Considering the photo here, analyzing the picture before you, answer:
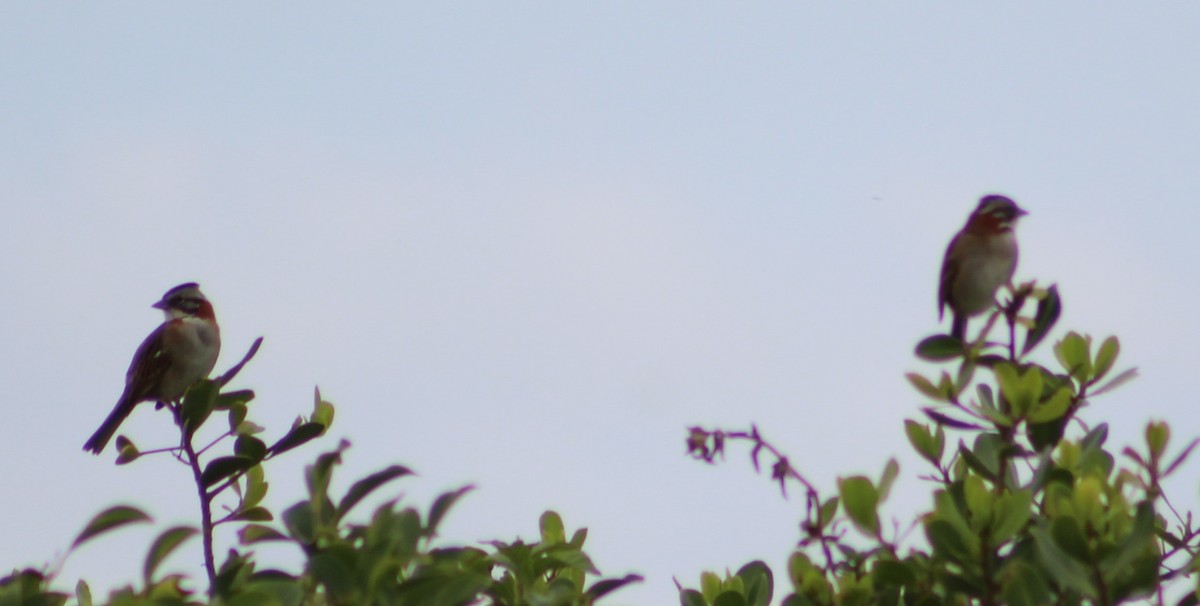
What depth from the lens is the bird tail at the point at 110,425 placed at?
7.90m

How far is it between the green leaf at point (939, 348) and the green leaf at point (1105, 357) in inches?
14.1

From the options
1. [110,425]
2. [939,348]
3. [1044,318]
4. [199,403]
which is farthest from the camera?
[110,425]

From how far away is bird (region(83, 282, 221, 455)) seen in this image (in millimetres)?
8116

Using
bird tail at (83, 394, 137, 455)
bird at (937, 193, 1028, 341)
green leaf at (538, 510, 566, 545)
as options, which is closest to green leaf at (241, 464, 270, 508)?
green leaf at (538, 510, 566, 545)

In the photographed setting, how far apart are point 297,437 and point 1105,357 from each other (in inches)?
80.3

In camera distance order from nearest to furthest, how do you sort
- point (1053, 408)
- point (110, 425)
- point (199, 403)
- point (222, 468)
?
point (1053, 408) → point (222, 468) → point (199, 403) → point (110, 425)

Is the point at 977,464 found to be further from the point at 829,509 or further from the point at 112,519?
the point at 112,519

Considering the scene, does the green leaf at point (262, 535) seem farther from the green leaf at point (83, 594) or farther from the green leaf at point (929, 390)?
the green leaf at point (929, 390)

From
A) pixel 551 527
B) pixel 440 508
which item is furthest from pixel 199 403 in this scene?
pixel 440 508

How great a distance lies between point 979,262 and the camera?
657 cm

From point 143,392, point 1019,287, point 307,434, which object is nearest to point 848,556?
point 1019,287

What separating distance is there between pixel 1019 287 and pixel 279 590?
2.19 meters

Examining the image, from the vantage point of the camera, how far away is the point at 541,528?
401 centimetres

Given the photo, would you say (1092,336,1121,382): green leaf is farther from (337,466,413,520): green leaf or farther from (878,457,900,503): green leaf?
(337,466,413,520): green leaf
